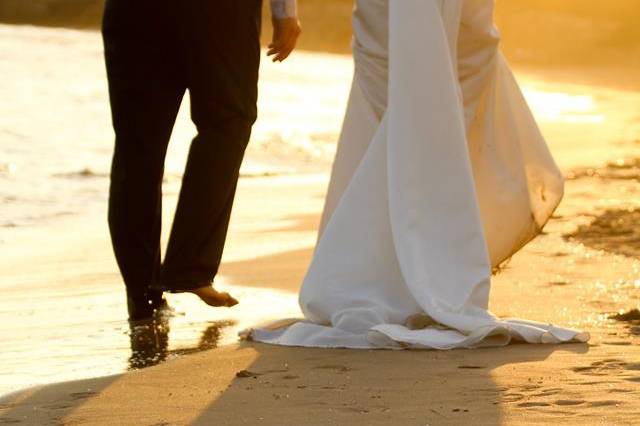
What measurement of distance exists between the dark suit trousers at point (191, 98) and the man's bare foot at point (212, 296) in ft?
0.09

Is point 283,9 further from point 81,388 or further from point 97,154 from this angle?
point 97,154

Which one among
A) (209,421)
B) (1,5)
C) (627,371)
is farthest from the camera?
(1,5)

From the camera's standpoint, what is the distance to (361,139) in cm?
490

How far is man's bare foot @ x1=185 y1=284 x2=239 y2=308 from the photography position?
4.93 metres

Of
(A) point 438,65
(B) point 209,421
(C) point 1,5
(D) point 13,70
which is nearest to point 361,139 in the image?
(A) point 438,65

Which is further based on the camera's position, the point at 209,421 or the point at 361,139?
the point at 361,139

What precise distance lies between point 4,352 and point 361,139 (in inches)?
50.2

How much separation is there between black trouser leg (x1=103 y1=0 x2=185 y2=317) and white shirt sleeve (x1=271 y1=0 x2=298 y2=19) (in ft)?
1.15

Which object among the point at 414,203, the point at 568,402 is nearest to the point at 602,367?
the point at 568,402

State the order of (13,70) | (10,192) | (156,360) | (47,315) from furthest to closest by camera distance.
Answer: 1. (13,70)
2. (10,192)
3. (47,315)
4. (156,360)

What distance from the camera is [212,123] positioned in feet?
16.2

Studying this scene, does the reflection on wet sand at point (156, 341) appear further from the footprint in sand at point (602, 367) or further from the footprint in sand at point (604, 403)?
the footprint in sand at point (604, 403)

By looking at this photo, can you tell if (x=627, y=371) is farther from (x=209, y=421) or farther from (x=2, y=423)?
(x=2, y=423)

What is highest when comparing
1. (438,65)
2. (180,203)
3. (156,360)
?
(438,65)
